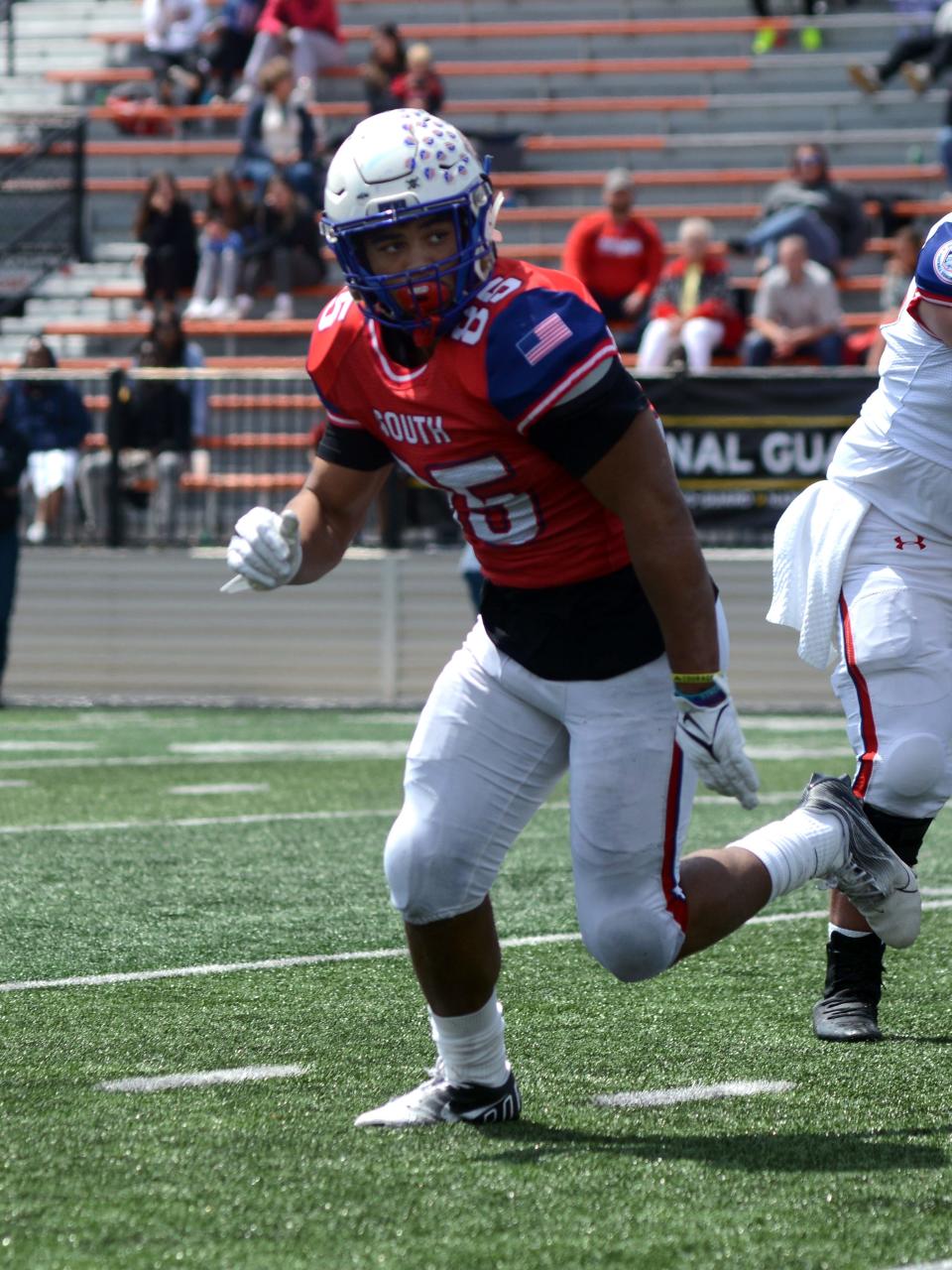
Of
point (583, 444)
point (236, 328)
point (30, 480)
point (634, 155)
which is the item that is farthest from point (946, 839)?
point (634, 155)

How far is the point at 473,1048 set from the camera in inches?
138

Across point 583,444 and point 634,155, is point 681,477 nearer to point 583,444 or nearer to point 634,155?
point 634,155

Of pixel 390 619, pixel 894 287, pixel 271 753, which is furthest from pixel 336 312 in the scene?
pixel 894 287

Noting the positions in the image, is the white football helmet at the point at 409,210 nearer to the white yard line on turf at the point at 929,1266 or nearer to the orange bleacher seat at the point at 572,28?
the white yard line on turf at the point at 929,1266

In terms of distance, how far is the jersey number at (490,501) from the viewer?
3375mm

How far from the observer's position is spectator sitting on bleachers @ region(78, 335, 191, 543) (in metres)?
12.8

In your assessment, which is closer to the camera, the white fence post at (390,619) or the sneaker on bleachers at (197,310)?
the white fence post at (390,619)

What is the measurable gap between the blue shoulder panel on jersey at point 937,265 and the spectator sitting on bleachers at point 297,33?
1483 cm

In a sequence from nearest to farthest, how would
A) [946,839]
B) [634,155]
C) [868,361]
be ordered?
1. [946,839]
2. [868,361]
3. [634,155]

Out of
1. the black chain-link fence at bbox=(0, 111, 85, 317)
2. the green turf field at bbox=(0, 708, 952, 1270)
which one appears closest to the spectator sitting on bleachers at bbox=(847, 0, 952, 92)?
the black chain-link fence at bbox=(0, 111, 85, 317)

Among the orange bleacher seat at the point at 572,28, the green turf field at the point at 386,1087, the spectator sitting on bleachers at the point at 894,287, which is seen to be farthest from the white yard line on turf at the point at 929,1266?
the orange bleacher seat at the point at 572,28

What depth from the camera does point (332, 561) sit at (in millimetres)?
3773

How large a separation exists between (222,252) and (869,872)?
1304 cm

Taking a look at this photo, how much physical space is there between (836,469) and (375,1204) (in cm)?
204
